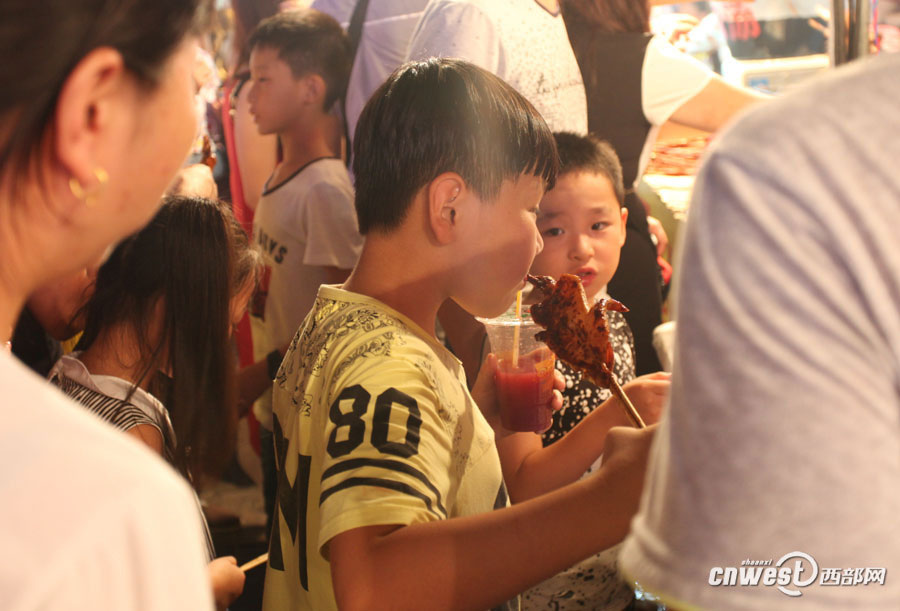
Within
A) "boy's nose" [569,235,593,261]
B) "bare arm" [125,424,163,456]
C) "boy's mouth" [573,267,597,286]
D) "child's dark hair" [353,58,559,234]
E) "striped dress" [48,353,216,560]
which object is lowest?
"bare arm" [125,424,163,456]

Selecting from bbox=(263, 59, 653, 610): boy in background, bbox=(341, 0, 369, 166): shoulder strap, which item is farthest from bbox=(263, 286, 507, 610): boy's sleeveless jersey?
bbox=(341, 0, 369, 166): shoulder strap

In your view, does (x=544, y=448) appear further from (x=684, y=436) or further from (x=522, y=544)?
(x=684, y=436)

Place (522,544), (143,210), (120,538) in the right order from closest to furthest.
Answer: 1. (120,538)
2. (143,210)
3. (522,544)

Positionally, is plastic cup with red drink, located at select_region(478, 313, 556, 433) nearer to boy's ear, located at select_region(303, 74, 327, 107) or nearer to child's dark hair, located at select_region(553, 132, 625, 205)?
child's dark hair, located at select_region(553, 132, 625, 205)

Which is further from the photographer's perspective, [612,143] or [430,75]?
[612,143]

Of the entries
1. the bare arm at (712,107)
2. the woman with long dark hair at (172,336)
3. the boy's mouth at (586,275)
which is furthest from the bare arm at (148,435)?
the bare arm at (712,107)

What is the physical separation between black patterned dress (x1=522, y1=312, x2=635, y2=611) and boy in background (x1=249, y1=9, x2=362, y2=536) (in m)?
0.85

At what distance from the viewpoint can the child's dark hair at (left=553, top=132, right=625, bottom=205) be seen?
164cm

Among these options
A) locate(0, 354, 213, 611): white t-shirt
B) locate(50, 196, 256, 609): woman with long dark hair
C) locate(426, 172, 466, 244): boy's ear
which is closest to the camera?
locate(0, 354, 213, 611): white t-shirt

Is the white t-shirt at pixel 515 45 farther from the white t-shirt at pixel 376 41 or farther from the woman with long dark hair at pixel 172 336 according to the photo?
the woman with long dark hair at pixel 172 336

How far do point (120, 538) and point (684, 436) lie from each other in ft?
1.07

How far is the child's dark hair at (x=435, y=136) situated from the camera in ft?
4.06

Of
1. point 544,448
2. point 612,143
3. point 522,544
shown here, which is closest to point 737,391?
point 522,544

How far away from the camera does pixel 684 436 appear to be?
0.49 metres
